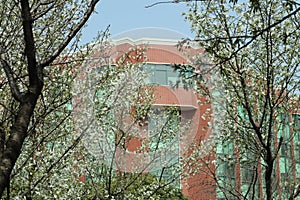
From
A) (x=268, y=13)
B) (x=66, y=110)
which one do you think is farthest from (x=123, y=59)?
(x=268, y=13)

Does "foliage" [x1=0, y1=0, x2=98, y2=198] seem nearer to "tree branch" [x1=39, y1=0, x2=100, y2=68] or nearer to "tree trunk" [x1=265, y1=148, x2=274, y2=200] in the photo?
"tree branch" [x1=39, y1=0, x2=100, y2=68]

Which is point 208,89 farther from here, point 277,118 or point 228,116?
point 277,118

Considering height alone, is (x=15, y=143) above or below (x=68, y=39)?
below

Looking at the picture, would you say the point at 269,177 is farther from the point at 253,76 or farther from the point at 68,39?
the point at 68,39

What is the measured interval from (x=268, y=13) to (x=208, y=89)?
195 cm

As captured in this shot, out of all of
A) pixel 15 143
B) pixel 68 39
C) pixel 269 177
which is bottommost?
pixel 15 143

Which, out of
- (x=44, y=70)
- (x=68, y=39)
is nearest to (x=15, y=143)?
(x=68, y=39)

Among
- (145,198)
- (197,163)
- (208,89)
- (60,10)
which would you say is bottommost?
(145,198)

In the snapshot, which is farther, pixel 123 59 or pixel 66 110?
pixel 123 59

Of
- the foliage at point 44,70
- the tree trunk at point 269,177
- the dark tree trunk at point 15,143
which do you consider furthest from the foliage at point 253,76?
the dark tree trunk at point 15,143

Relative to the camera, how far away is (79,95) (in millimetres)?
10734

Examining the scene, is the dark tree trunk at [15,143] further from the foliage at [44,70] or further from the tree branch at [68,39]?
the foliage at [44,70]

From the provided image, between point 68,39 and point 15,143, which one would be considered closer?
point 15,143

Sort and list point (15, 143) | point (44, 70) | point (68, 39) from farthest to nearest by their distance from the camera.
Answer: point (44, 70)
point (68, 39)
point (15, 143)
